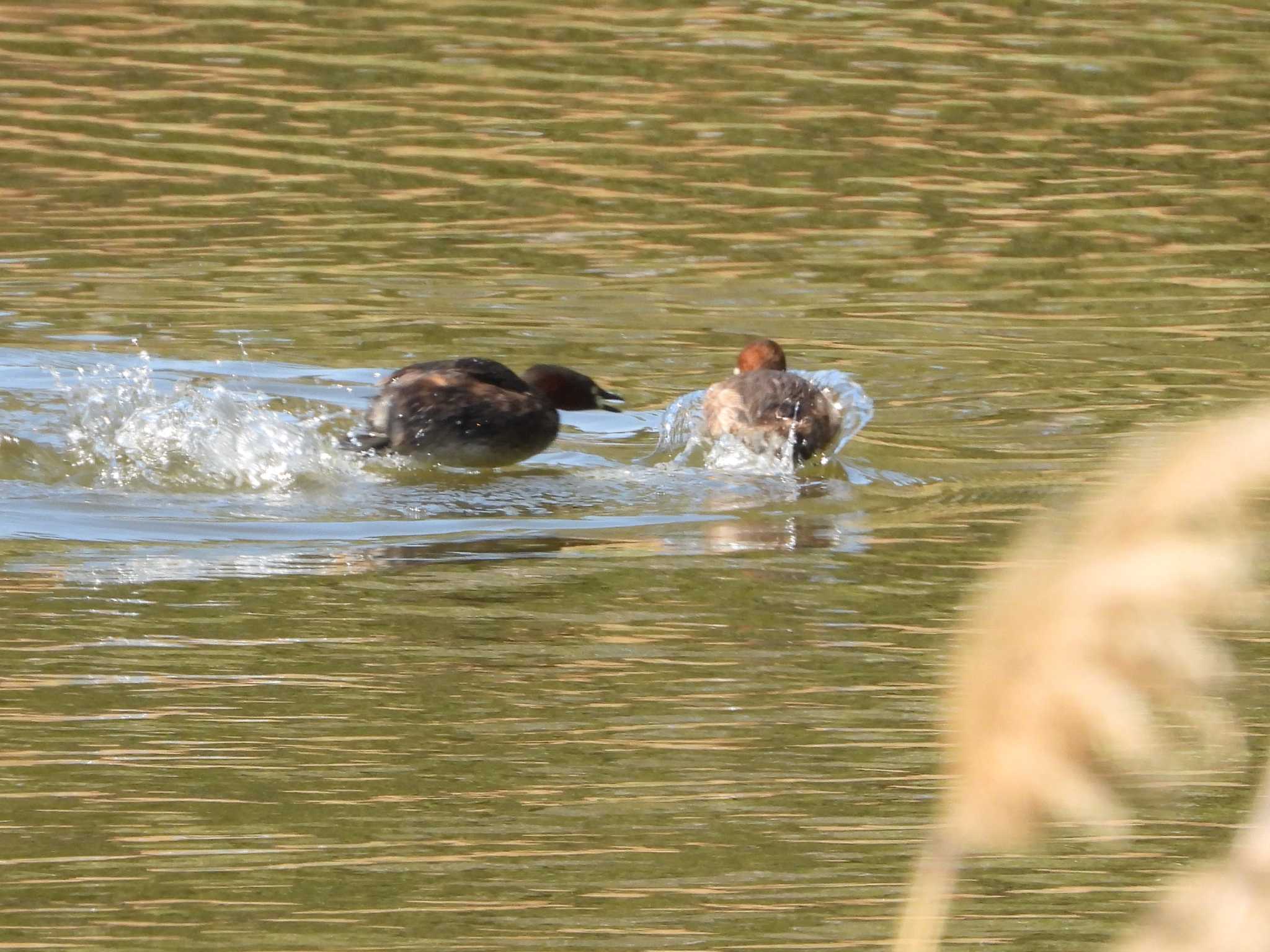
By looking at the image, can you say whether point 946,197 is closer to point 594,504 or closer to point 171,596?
point 594,504

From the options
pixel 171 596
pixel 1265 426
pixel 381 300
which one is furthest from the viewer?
pixel 381 300

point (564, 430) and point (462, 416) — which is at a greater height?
point (462, 416)

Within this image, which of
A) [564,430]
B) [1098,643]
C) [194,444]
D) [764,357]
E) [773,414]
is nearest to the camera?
[1098,643]

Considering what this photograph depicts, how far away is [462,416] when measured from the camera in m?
7.70

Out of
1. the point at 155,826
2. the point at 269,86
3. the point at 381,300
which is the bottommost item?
the point at 155,826

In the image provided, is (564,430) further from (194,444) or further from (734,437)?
(194,444)

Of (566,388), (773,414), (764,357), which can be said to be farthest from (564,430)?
(773,414)

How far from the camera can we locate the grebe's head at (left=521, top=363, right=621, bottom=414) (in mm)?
8047

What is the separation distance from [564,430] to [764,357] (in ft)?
2.77

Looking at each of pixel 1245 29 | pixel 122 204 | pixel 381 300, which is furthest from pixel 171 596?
pixel 1245 29

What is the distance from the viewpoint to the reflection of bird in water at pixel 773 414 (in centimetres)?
762

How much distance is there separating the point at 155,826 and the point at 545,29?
40.6 ft

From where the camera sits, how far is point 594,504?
709 cm

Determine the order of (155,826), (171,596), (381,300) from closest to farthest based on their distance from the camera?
(155,826)
(171,596)
(381,300)
